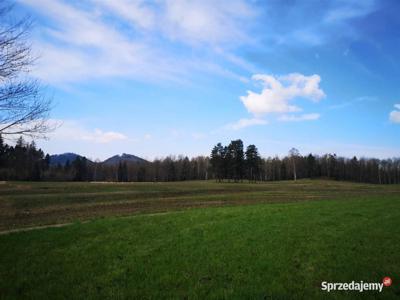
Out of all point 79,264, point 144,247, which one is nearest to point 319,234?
point 144,247

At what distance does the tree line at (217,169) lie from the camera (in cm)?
10462

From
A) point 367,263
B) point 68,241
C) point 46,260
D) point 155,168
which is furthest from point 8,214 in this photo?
point 155,168

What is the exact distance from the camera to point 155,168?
161250mm

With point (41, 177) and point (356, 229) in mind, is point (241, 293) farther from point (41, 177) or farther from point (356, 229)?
point (41, 177)

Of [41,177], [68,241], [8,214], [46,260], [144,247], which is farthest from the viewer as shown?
[41,177]

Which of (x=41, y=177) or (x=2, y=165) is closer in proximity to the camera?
(x=2, y=165)

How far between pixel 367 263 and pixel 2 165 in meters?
116

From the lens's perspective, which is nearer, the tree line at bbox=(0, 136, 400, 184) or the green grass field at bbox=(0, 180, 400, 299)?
the green grass field at bbox=(0, 180, 400, 299)

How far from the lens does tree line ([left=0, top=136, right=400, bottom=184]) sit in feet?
343

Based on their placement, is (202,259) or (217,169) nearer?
(202,259)

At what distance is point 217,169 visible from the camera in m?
105

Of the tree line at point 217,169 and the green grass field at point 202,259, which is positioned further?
the tree line at point 217,169

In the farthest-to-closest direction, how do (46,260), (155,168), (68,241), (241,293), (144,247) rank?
1. (155,168)
2. (68,241)
3. (144,247)
4. (46,260)
5. (241,293)

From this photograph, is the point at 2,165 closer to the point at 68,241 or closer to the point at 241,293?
the point at 68,241
